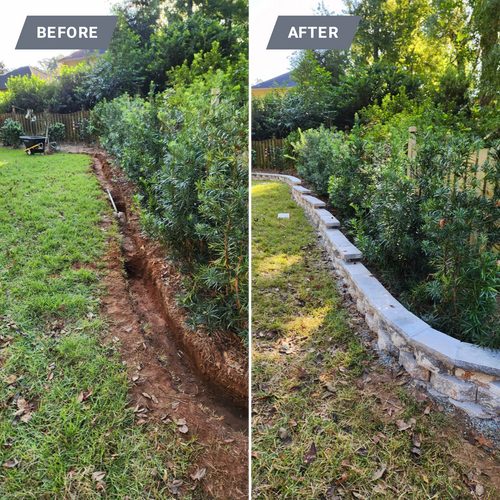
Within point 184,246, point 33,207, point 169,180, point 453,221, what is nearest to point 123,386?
point 184,246

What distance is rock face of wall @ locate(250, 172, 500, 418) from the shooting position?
221 centimetres

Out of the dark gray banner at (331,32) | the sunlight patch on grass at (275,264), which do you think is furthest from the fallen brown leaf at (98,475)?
the dark gray banner at (331,32)

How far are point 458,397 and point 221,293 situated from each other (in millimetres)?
1826

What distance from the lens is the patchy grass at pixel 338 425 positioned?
6.49 feet

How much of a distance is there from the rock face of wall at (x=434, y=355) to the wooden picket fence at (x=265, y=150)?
35.7 feet

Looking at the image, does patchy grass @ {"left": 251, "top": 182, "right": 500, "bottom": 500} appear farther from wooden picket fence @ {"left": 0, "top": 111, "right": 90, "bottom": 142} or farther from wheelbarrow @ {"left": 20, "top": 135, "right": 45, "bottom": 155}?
wooden picket fence @ {"left": 0, "top": 111, "right": 90, "bottom": 142}

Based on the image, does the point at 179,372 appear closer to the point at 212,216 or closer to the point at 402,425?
the point at 212,216

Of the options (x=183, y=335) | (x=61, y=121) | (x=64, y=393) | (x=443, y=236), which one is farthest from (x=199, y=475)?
(x=61, y=121)

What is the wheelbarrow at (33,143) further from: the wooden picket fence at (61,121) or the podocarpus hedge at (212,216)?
the podocarpus hedge at (212,216)

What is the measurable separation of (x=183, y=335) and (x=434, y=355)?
223cm

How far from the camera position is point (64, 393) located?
8.85 ft

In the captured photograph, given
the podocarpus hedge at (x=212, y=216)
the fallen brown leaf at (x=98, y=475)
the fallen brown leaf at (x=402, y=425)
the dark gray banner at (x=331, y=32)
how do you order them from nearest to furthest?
the fallen brown leaf at (x=98, y=475) < the fallen brown leaf at (x=402, y=425) < the podocarpus hedge at (x=212, y=216) < the dark gray banner at (x=331, y=32)

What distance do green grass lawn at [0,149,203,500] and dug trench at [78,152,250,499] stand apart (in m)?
0.12

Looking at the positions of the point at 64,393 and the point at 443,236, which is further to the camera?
the point at 64,393
